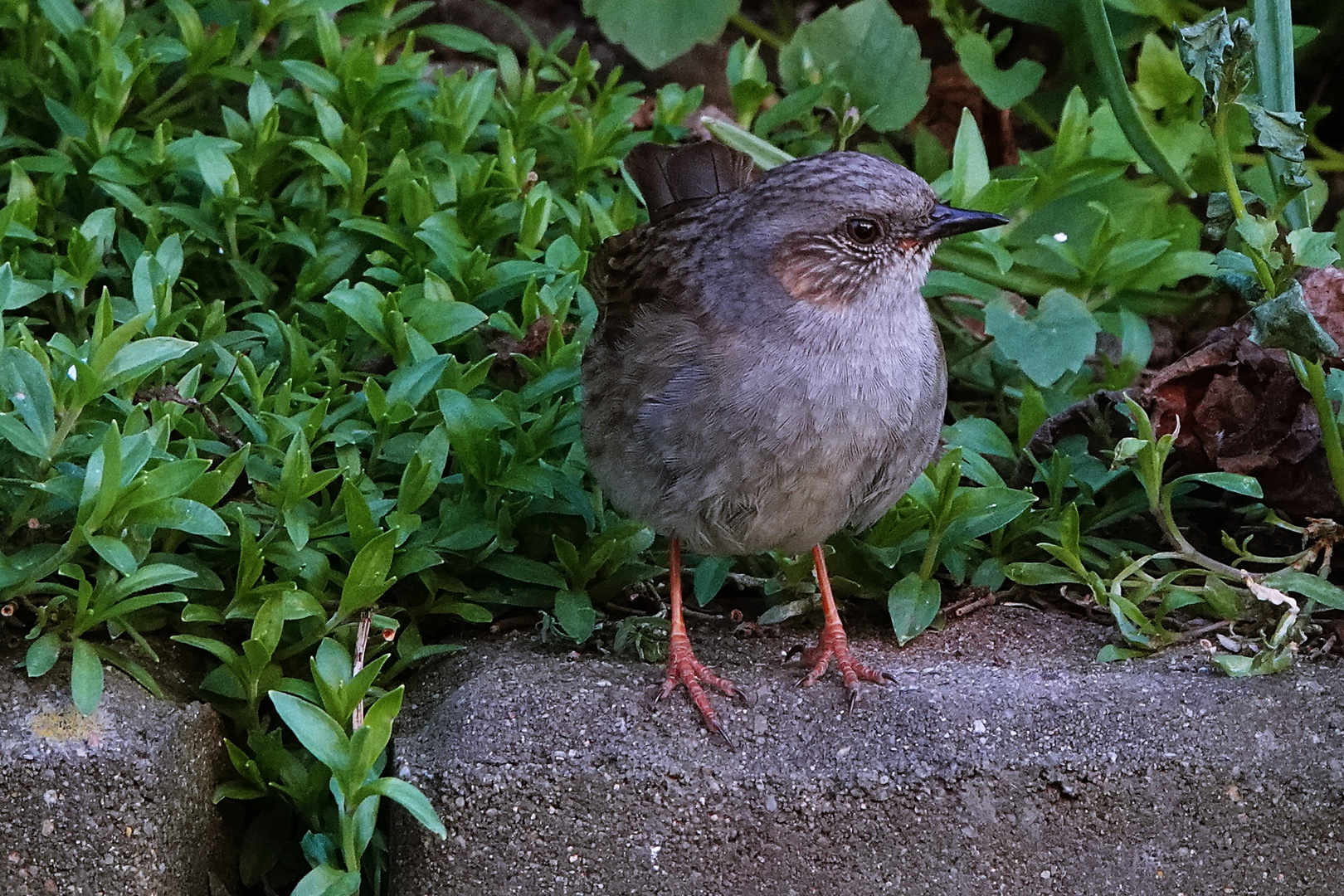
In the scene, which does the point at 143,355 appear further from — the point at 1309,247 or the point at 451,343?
the point at 1309,247

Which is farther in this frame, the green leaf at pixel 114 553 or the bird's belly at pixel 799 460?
the bird's belly at pixel 799 460

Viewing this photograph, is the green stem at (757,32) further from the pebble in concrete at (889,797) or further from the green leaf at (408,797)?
the green leaf at (408,797)

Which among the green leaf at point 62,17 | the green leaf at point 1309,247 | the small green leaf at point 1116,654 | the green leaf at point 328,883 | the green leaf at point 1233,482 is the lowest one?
the green leaf at point 328,883

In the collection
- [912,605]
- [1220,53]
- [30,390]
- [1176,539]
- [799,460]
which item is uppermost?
[1220,53]

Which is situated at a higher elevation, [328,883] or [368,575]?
[368,575]

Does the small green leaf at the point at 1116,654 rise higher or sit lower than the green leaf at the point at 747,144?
lower

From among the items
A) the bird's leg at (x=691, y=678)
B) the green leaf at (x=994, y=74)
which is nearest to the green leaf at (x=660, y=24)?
the green leaf at (x=994, y=74)

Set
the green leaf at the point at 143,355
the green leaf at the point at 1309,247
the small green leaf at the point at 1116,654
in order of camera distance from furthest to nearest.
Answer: the small green leaf at the point at 1116,654
the green leaf at the point at 143,355
the green leaf at the point at 1309,247

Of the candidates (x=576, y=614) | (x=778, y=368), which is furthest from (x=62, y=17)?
(x=778, y=368)
